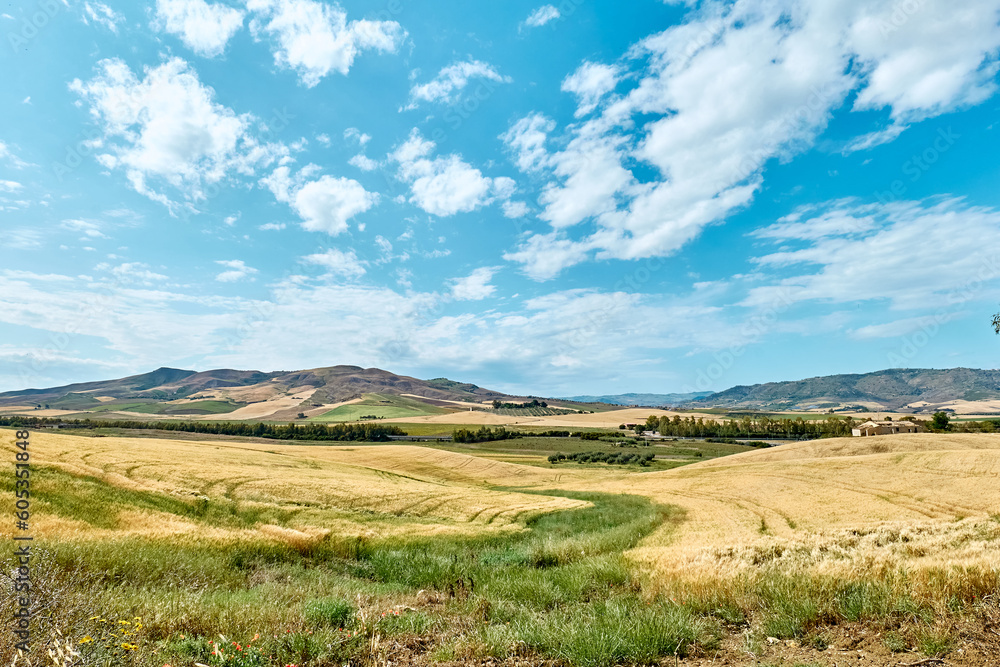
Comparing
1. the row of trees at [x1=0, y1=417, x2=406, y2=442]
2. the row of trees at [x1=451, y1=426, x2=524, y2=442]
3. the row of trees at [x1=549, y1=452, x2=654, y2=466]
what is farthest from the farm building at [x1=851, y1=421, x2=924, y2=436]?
the row of trees at [x1=0, y1=417, x2=406, y2=442]

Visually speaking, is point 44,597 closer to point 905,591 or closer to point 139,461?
point 905,591

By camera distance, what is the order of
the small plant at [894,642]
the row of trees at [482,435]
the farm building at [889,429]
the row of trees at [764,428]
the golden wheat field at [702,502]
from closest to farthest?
the small plant at [894,642], the golden wheat field at [702,502], the farm building at [889,429], the row of trees at [764,428], the row of trees at [482,435]

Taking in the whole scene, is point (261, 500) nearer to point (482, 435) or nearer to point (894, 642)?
point (894, 642)

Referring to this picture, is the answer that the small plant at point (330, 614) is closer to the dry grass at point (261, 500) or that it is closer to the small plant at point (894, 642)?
the dry grass at point (261, 500)

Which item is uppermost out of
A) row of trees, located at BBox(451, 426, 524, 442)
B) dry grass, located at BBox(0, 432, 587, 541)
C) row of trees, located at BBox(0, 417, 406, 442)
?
dry grass, located at BBox(0, 432, 587, 541)

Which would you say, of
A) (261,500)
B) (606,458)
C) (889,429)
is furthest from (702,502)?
(889,429)

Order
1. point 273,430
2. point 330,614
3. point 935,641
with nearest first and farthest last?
1. point 935,641
2. point 330,614
3. point 273,430

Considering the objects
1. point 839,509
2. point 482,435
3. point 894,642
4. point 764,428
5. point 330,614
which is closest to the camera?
point 894,642

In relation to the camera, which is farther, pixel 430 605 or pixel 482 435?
pixel 482 435

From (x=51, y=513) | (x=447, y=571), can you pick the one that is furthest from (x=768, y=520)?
(x=51, y=513)

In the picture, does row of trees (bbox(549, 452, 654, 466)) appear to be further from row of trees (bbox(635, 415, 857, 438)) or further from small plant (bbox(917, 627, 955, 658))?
small plant (bbox(917, 627, 955, 658))

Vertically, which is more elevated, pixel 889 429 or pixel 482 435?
pixel 889 429

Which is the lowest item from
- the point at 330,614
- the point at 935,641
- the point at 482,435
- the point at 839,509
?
the point at 482,435

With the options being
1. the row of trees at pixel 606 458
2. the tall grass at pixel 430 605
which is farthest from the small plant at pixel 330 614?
the row of trees at pixel 606 458
